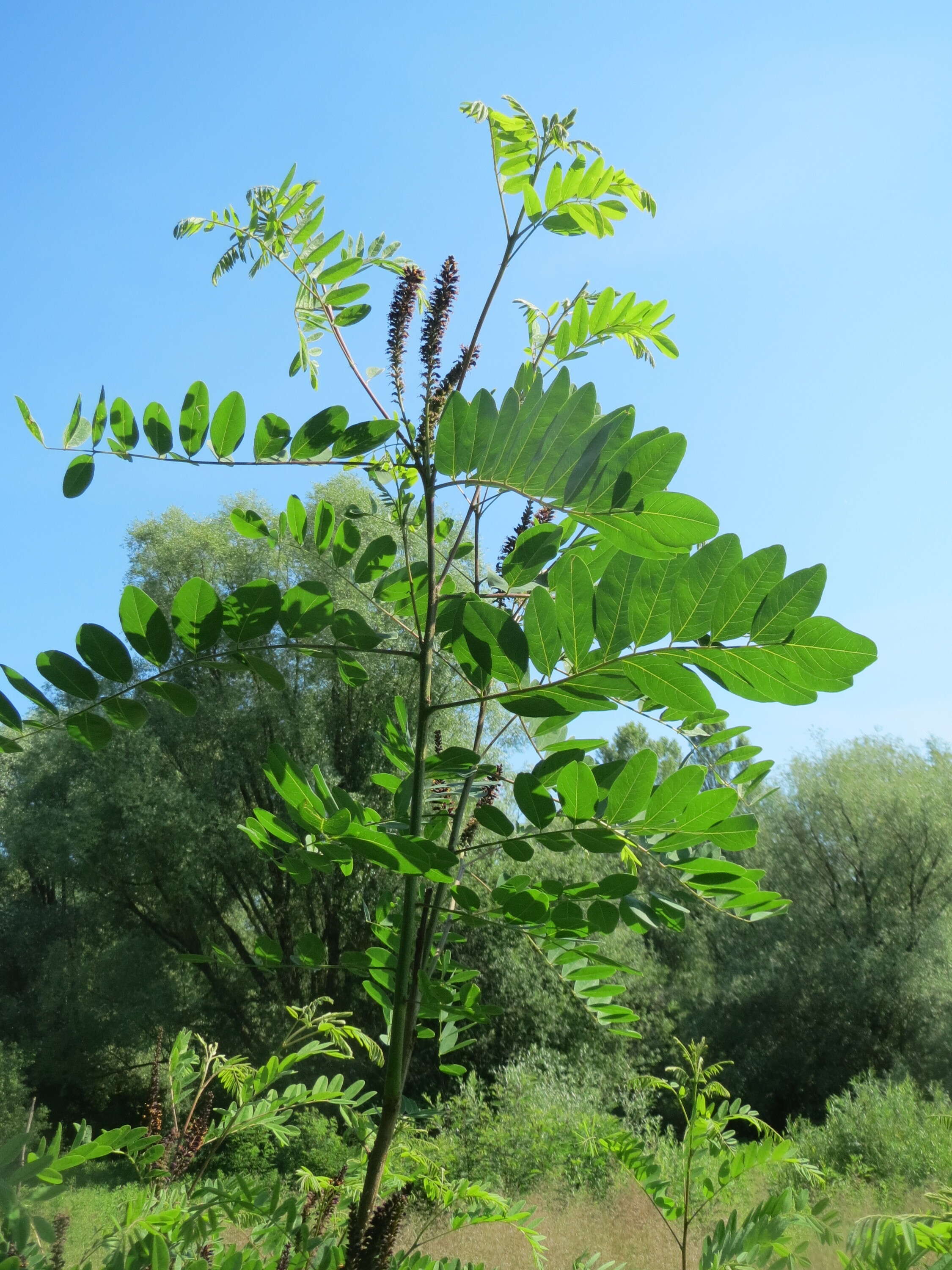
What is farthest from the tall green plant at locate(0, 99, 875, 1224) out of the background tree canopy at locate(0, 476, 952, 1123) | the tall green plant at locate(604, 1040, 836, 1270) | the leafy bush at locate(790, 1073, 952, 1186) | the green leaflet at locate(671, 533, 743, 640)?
Answer: the background tree canopy at locate(0, 476, 952, 1123)

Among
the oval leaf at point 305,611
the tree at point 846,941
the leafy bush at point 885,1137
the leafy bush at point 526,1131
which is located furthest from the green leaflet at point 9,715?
the tree at point 846,941

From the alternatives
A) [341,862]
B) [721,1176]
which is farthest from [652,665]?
[721,1176]

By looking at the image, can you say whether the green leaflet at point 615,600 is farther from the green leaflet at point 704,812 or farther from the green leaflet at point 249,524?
the green leaflet at point 249,524

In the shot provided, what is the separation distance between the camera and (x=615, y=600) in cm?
72

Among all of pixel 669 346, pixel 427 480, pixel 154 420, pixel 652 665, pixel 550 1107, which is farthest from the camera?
pixel 550 1107

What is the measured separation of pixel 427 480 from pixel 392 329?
0.26 metres

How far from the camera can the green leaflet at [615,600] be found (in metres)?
0.72

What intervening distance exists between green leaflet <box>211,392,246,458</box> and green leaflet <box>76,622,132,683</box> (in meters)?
0.27

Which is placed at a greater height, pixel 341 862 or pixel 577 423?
pixel 577 423

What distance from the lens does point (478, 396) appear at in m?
0.79

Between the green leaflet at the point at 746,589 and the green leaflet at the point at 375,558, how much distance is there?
1.43 feet

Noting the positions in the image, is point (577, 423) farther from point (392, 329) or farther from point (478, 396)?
point (392, 329)

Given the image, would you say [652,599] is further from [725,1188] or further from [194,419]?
[725,1188]

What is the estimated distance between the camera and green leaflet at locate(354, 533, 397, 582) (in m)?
1.02
